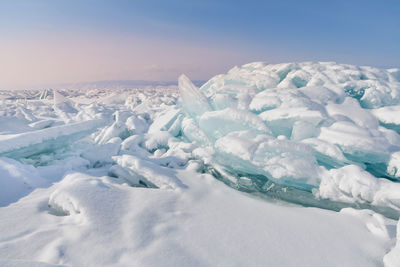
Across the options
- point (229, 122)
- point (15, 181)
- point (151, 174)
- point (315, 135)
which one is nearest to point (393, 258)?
point (315, 135)

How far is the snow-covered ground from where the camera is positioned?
71.6 inches

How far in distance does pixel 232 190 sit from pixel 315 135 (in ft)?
6.16

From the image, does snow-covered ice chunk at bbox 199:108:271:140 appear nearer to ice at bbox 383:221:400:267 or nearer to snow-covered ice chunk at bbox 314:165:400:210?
snow-covered ice chunk at bbox 314:165:400:210

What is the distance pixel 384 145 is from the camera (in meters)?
3.18

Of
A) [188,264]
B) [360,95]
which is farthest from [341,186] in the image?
[360,95]

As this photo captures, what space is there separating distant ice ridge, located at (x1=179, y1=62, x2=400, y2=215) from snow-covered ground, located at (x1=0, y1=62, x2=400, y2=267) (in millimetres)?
21

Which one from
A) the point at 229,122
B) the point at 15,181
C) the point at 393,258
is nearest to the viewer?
the point at 393,258

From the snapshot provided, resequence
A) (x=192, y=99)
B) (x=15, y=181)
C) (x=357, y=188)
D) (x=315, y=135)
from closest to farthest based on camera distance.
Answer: (x=357, y=188), (x=15, y=181), (x=315, y=135), (x=192, y=99)

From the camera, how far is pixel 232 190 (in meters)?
3.10

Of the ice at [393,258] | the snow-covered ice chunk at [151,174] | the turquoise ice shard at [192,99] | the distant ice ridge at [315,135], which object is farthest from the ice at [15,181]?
the ice at [393,258]

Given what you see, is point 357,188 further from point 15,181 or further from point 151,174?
point 15,181

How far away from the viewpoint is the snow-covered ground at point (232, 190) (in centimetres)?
182

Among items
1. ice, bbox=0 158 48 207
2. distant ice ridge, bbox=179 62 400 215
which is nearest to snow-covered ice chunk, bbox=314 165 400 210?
distant ice ridge, bbox=179 62 400 215

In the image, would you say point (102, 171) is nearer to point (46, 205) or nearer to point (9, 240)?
point (46, 205)
